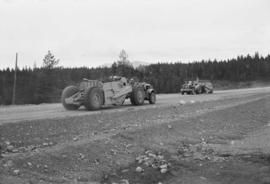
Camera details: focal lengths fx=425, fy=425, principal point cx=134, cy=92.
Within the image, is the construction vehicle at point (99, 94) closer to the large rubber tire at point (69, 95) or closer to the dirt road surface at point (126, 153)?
the large rubber tire at point (69, 95)

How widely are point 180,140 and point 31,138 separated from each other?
4.30 metres

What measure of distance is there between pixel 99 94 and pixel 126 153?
8620mm

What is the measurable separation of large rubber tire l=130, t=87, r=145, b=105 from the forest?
33.3 metres

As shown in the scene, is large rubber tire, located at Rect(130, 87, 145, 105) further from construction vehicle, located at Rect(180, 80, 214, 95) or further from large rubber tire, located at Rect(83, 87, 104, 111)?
construction vehicle, located at Rect(180, 80, 214, 95)

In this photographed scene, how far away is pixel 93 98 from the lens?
60.3 feet

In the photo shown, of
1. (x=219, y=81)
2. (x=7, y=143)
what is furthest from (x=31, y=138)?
(x=219, y=81)

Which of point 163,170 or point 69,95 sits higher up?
point 69,95

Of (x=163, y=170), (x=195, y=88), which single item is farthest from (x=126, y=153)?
(x=195, y=88)

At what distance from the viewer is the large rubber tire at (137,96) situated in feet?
72.0

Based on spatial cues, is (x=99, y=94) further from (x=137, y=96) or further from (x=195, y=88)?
(x=195, y=88)

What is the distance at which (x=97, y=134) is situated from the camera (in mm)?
11516

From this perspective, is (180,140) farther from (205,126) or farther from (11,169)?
(11,169)

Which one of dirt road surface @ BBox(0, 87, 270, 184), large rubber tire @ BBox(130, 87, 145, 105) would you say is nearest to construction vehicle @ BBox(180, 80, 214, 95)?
large rubber tire @ BBox(130, 87, 145, 105)

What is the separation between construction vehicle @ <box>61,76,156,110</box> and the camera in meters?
18.4
